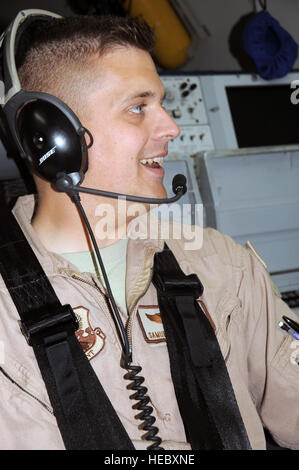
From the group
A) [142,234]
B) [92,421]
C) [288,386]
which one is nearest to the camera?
[92,421]

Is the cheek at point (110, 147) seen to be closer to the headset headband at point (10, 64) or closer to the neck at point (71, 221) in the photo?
the neck at point (71, 221)

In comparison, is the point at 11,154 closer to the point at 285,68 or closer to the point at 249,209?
A: the point at 249,209

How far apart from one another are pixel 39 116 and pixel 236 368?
670 mm

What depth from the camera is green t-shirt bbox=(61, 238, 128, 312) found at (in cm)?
89

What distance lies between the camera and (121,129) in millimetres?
904

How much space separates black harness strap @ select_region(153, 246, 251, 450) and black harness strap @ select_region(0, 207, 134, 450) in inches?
5.8

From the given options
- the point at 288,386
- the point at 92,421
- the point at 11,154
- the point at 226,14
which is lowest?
the point at 288,386

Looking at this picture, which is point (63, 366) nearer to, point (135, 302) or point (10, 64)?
point (135, 302)

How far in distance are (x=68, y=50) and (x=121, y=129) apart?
24 cm

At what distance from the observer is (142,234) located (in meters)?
1.02

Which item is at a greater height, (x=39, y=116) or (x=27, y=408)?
(x=39, y=116)

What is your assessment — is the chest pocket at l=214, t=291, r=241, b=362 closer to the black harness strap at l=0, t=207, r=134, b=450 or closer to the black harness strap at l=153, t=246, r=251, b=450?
the black harness strap at l=153, t=246, r=251, b=450

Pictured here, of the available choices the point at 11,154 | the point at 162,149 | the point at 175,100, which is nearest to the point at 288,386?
the point at 162,149

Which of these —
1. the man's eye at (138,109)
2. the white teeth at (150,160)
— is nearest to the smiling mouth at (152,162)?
the white teeth at (150,160)
